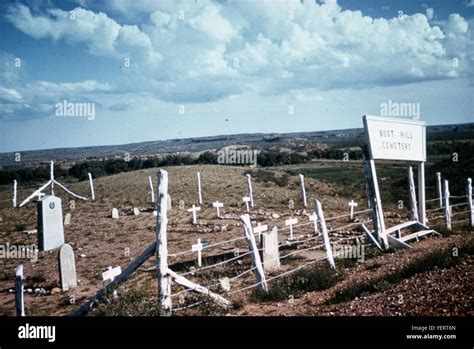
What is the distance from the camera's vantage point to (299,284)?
7547 mm

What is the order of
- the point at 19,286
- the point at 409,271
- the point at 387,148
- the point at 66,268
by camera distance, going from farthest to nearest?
the point at 387,148
the point at 66,268
the point at 409,271
the point at 19,286

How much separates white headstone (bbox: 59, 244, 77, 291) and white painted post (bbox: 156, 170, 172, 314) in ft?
14.2

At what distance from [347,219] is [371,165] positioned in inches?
302

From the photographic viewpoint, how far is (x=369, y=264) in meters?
8.36

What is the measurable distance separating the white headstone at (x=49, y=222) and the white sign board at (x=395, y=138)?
9325 mm

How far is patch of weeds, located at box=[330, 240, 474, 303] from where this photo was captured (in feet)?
21.3

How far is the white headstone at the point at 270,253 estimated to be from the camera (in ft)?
30.4
